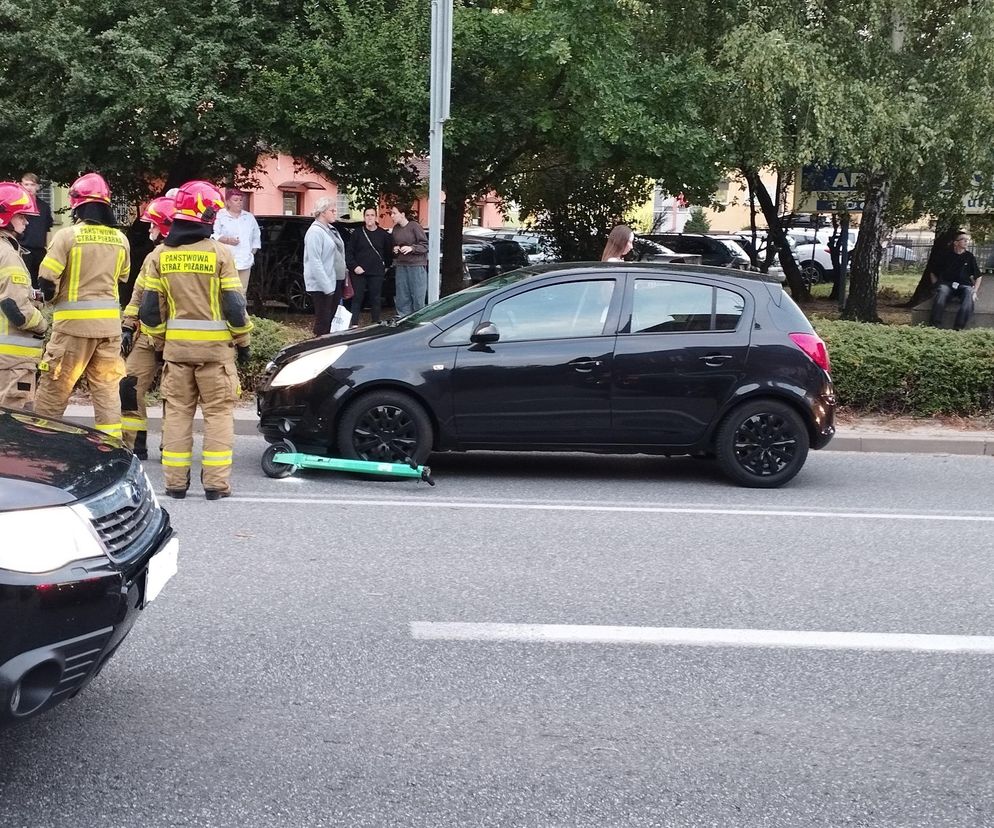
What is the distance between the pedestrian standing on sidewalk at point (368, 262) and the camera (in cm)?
1459

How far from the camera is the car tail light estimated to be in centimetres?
850

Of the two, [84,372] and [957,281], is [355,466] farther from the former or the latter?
[957,281]

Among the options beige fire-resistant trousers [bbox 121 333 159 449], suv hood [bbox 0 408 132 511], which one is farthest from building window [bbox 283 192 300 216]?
suv hood [bbox 0 408 132 511]

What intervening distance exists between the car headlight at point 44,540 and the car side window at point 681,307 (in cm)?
558

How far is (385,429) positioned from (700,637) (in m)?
3.59

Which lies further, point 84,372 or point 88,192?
point 84,372

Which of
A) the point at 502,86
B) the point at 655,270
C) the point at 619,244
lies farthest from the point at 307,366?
the point at 502,86

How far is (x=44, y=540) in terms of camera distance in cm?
325

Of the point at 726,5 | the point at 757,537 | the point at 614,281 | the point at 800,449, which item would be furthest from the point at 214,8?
the point at 757,537

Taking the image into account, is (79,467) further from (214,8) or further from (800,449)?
(214,8)

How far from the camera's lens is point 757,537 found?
7.02 m

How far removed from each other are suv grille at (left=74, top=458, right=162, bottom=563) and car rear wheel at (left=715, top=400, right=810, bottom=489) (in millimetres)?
5230

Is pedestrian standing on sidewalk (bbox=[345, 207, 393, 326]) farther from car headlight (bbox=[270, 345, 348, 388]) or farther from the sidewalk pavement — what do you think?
car headlight (bbox=[270, 345, 348, 388])

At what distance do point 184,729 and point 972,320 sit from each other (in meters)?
16.3
